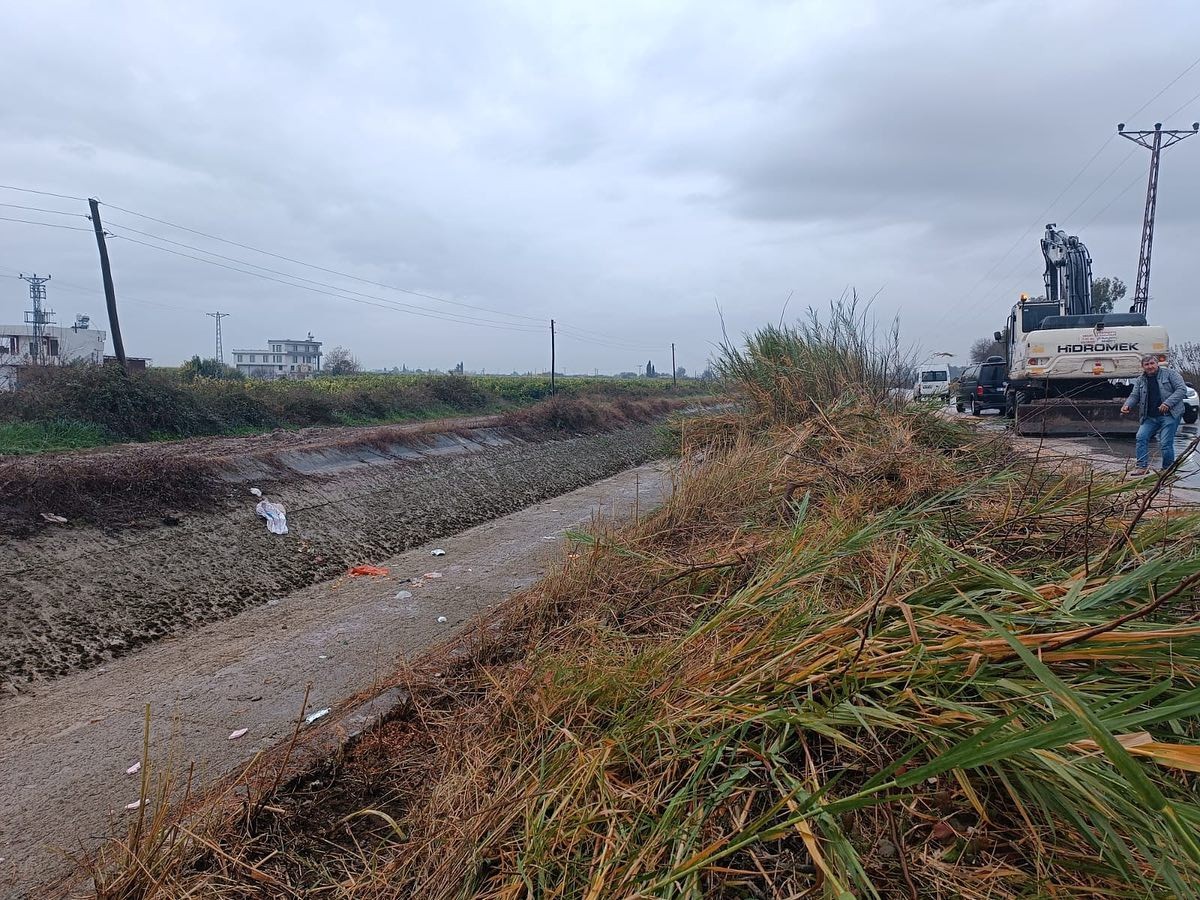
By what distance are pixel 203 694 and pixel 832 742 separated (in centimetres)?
411

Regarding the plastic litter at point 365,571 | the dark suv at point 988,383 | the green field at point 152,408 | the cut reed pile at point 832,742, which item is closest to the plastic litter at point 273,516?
the plastic litter at point 365,571

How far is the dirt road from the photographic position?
3111 millimetres

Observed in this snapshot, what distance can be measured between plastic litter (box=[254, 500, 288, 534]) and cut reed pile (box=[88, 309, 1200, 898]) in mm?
5166

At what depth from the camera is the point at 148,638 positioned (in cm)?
535

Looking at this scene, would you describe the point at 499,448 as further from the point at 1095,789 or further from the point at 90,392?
the point at 1095,789

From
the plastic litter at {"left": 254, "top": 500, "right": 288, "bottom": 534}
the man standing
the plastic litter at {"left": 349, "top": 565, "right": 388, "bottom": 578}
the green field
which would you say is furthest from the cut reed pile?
the green field

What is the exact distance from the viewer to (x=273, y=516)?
26.2 feet

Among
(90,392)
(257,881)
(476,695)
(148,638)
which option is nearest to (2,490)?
(148,638)

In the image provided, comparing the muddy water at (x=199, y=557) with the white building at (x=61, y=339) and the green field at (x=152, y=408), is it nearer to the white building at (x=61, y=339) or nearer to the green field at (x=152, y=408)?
the green field at (x=152, y=408)

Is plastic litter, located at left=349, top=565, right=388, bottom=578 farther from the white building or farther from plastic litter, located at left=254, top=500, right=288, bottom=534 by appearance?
the white building

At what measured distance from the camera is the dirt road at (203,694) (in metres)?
3.11

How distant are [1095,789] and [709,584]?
209cm

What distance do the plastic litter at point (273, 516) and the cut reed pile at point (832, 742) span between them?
203 inches

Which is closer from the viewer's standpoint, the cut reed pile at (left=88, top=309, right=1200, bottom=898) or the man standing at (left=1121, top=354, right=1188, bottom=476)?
the cut reed pile at (left=88, top=309, right=1200, bottom=898)
